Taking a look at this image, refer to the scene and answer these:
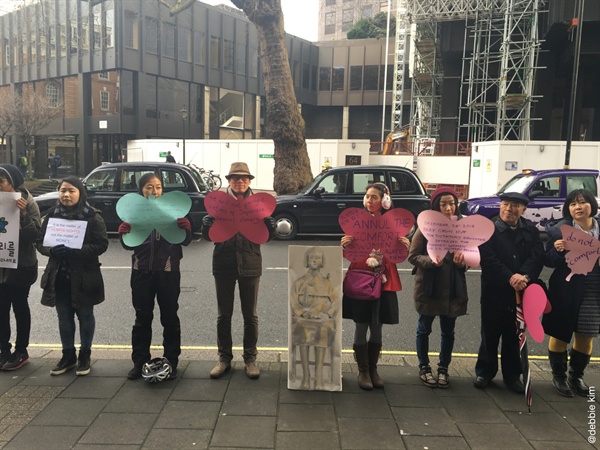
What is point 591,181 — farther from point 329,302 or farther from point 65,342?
point 65,342

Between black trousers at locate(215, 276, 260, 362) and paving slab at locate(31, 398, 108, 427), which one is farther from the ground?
black trousers at locate(215, 276, 260, 362)

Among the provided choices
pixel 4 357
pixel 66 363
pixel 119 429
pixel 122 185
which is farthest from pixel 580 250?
pixel 122 185

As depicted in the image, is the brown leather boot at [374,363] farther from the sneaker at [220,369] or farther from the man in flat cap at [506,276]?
the sneaker at [220,369]

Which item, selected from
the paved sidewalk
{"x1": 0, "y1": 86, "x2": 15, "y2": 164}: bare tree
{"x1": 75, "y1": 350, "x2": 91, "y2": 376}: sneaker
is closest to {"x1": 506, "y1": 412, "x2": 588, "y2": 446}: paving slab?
the paved sidewalk

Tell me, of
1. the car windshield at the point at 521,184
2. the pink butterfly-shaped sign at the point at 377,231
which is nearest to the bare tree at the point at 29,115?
the car windshield at the point at 521,184

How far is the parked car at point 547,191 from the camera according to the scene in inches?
419

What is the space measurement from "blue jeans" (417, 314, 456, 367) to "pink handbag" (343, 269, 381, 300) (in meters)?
0.49

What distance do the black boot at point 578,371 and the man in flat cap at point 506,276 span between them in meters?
0.42

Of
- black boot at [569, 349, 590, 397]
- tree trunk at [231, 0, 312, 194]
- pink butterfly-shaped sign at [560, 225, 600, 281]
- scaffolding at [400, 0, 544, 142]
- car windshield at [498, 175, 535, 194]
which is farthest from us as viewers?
scaffolding at [400, 0, 544, 142]

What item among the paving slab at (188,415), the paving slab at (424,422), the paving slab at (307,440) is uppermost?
the paving slab at (424,422)

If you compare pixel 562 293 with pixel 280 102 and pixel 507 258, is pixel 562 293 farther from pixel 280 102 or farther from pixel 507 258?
pixel 280 102

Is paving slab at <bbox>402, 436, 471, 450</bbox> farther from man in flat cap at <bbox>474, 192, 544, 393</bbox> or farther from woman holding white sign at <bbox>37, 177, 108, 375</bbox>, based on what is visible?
woman holding white sign at <bbox>37, 177, 108, 375</bbox>

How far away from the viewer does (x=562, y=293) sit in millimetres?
3715

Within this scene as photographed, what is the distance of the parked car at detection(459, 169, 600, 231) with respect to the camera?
10.6 meters
